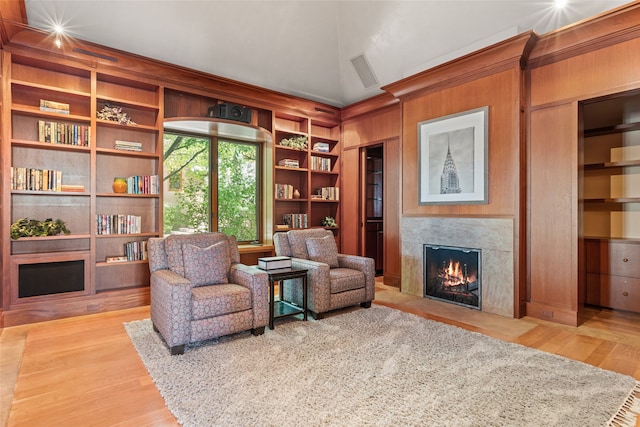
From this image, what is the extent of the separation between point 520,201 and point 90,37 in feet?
16.7

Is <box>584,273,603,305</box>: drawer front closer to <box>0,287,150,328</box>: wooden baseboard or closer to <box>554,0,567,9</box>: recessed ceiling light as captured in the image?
<box>554,0,567,9</box>: recessed ceiling light

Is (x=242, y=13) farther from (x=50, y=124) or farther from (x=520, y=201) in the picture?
(x=520, y=201)

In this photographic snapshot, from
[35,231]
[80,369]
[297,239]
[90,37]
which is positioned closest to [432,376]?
[297,239]

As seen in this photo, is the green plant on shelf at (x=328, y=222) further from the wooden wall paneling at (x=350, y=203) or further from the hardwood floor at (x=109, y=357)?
the hardwood floor at (x=109, y=357)

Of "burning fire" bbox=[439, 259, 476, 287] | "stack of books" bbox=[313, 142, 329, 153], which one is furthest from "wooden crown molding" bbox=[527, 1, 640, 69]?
"stack of books" bbox=[313, 142, 329, 153]

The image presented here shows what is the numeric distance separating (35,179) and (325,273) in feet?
10.7

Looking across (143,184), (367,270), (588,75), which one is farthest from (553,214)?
(143,184)

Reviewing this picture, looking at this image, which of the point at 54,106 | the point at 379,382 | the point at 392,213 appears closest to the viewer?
the point at 379,382

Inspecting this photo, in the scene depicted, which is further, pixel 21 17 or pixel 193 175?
pixel 193 175

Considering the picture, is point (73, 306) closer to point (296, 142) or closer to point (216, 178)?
point (216, 178)

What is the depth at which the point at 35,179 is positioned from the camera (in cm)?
368

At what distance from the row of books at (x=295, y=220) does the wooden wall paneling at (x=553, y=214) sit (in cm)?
339

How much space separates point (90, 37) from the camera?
385cm

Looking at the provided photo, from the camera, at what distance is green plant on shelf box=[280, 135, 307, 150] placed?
5746mm
